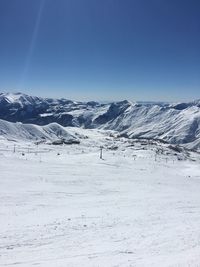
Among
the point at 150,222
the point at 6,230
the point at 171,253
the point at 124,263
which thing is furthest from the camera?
the point at 150,222

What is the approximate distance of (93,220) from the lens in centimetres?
2208

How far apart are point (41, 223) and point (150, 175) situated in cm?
2848

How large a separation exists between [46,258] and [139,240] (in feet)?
19.7

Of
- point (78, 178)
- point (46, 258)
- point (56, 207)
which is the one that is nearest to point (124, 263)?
point (46, 258)

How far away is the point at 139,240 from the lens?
60.8ft

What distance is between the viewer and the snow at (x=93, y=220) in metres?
15.5

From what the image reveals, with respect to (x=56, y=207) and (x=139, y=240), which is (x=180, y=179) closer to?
(x=56, y=207)

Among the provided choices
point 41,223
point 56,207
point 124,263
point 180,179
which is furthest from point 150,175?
point 124,263

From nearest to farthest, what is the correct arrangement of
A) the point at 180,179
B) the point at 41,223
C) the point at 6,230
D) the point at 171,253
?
the point at 171,253 < the point at 6,230 < the point at 41,223 < the point at 180,179

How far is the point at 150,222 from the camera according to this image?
2275cm

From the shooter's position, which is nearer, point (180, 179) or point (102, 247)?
point (102, 247)

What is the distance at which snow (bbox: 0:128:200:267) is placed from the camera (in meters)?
15.5

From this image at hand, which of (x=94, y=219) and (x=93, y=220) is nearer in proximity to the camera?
(x=93, y=220)

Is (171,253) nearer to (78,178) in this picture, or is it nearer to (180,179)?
(78,178)
